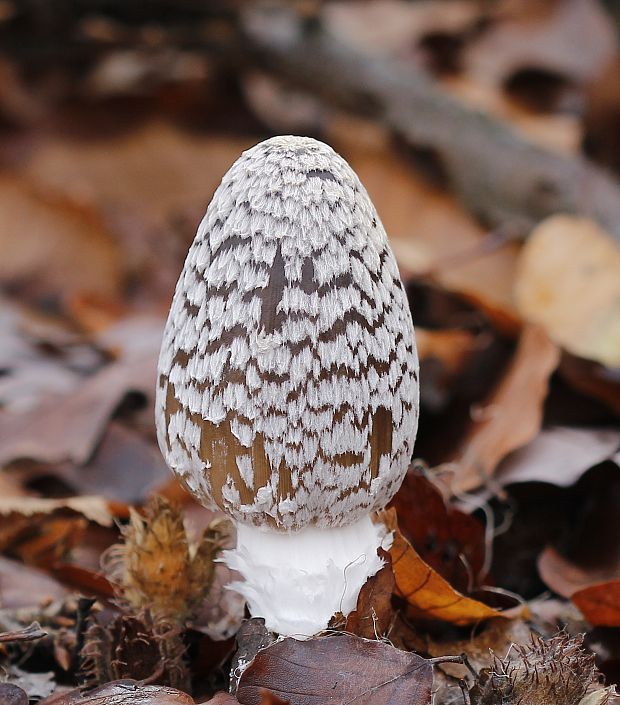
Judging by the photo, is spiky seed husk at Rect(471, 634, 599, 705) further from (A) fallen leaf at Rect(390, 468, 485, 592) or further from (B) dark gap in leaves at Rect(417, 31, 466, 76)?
(B) dark gap in leaves at Rect(417, 31, 466, 76)

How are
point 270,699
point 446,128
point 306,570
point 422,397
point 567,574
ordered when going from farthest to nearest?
point 446,128 → point 422,397 → point 567,574 → point 306,570 → point 270,699

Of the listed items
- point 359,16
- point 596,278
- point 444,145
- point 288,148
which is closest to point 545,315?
point 596,278

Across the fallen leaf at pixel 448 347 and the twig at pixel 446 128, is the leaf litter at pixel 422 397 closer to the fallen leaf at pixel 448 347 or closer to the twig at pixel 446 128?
the fallen leaf at pixel 448 347

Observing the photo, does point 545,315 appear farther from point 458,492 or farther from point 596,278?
point 458,492

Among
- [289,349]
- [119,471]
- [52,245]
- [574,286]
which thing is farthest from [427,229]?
[289,349]

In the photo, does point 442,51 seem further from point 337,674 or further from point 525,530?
point 337,674

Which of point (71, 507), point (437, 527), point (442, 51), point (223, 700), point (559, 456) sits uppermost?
point (442, 51)
